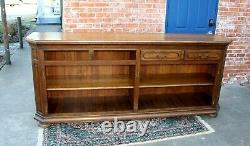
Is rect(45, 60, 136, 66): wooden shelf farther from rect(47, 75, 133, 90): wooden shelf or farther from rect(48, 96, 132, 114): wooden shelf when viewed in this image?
rect(48, 96, 132, 114): wooden shelf

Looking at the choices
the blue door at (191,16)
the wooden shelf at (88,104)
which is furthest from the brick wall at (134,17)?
the wooden shelf at (88,104)

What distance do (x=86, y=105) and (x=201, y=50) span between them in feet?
5.40

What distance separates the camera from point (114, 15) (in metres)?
4.27

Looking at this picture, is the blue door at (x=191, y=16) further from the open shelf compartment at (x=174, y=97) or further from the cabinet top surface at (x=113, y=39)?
the open shelf compartment at (x=174, y=97)

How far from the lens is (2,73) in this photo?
5.59 m

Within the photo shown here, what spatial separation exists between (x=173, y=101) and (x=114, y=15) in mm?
1605

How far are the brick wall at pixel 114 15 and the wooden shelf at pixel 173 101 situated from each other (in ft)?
3.80

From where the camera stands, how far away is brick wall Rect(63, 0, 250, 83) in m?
4.17

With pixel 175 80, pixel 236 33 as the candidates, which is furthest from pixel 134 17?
pixel 236 33

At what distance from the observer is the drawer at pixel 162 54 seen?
10.9 feet

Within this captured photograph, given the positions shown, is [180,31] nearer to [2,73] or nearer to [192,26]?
[192,26]

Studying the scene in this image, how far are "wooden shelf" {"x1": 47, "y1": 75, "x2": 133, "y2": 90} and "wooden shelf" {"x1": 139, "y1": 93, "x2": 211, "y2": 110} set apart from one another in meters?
0.43

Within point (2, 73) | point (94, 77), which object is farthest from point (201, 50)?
point (2, 73)

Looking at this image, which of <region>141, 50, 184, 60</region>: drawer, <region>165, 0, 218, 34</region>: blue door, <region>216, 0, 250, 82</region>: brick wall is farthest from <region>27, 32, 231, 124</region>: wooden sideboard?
<region>216, 0, 250, 82</region>: brick wall
